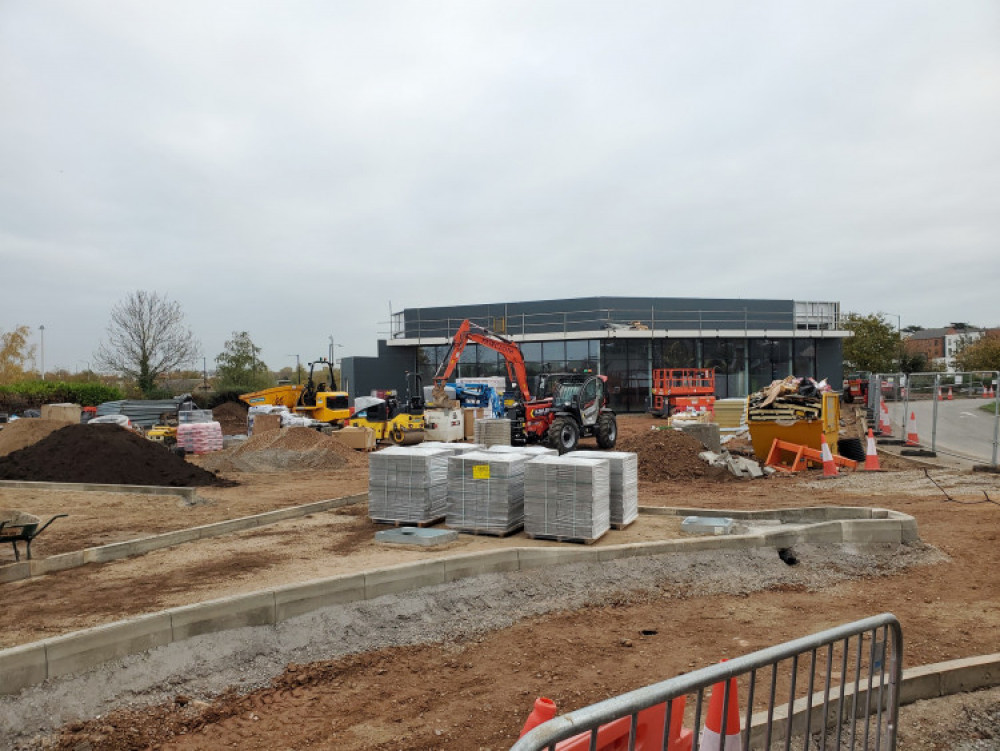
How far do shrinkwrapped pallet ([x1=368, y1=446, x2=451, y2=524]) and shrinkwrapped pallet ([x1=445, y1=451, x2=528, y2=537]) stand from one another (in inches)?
19.5

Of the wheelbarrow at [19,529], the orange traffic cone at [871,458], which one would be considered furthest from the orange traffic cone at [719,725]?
the orange traffic cone at [871,458]

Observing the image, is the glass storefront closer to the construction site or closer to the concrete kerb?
the construction site

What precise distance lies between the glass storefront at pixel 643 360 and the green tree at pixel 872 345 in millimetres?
20289

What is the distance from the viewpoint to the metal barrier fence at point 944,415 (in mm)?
18578

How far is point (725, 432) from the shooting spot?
83.2 feet

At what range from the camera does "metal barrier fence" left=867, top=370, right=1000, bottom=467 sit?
1858 cm

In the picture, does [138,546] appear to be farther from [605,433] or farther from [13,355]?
[13,355]

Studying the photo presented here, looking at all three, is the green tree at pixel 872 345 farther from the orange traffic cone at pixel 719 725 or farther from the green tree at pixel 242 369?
the orange traffic cone at pixel 719 725

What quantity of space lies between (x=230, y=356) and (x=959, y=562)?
42.5 m

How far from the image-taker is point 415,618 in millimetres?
6723

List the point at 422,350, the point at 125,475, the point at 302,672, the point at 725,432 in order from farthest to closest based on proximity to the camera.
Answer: the point at 422,350 → the point at 725,432 → the point at 125,475 → the point at 302,672

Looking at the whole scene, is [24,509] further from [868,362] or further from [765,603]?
[868,362]

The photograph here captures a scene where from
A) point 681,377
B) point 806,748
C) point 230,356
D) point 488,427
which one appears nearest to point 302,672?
point 806,748

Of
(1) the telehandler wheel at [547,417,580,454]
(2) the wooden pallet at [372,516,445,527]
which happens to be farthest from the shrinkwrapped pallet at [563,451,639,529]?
(1) the telehandler wheel at [547,417,580,454]
